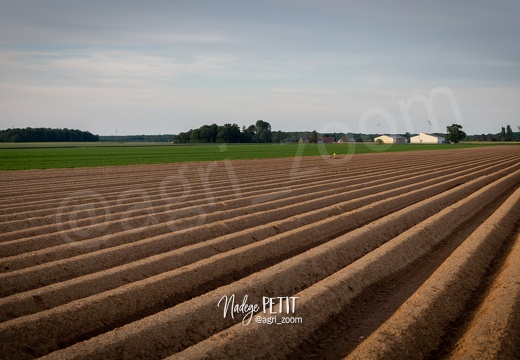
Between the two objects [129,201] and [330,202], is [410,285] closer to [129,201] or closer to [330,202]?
[330,202]

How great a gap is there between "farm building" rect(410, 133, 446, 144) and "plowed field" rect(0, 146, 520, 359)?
126 m

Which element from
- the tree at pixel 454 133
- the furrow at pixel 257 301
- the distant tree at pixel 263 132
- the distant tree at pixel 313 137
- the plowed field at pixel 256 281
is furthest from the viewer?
the tree at pixel 454 133

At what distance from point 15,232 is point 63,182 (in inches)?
417

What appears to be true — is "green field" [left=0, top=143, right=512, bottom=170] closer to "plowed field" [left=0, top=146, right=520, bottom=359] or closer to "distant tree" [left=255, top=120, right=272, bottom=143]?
"plowed field" [left=0, top=146, right=520, bottom=359]

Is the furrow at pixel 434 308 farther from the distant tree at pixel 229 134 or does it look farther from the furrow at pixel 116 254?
Result: the distant tree at pixel 229 134

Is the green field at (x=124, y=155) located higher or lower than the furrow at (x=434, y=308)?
lower

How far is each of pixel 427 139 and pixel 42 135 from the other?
321 feet

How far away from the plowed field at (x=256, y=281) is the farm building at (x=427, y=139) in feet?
415

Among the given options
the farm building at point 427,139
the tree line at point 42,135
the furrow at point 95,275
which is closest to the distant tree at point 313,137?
the farm building at point 427,139

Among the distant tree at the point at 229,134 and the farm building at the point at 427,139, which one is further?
the farm building at the point at 427,139

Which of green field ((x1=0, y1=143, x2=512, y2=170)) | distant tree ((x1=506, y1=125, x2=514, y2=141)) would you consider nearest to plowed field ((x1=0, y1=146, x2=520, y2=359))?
green field ((x1=0, y1=143, x2=512, y2=170))

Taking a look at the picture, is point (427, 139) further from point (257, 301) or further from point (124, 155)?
point (257, 301)

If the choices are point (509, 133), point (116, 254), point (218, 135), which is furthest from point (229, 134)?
point (116, 254)

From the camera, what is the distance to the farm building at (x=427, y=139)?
13307 cm
